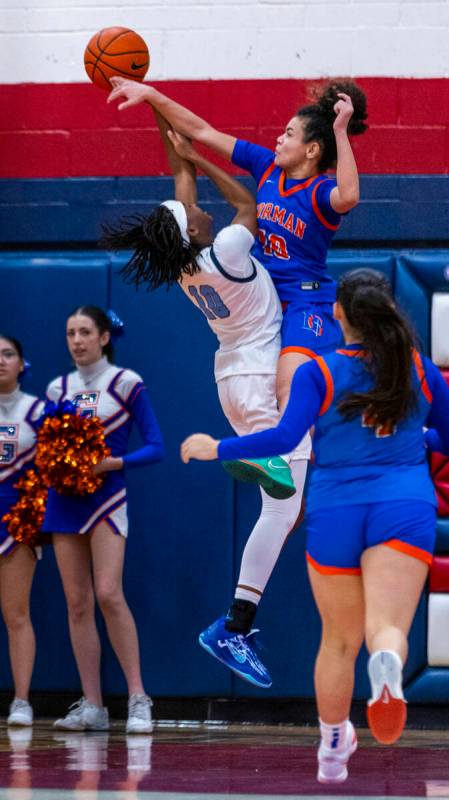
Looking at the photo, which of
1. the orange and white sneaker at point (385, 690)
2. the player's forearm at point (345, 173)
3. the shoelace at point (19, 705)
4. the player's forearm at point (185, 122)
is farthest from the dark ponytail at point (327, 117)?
the shoelace at point (19, 705)

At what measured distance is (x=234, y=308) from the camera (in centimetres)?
500

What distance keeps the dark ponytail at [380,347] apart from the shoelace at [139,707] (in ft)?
9.70

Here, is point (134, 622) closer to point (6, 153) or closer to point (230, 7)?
point (6, 153)

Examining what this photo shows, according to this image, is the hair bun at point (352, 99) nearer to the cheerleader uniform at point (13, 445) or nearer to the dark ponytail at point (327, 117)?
the dark ponytail at point (327, 117)

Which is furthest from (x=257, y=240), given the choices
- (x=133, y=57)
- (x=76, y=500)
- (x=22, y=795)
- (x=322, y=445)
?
(x=22, y=795)

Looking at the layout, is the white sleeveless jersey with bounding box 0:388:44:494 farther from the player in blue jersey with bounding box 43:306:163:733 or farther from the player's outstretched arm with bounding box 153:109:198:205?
the player's outstretched arm with bounding box 153:109:198:205

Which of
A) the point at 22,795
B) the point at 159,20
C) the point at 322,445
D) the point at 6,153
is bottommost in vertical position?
the point at 22,795

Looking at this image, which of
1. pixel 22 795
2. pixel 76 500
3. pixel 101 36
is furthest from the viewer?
pixel 76 500

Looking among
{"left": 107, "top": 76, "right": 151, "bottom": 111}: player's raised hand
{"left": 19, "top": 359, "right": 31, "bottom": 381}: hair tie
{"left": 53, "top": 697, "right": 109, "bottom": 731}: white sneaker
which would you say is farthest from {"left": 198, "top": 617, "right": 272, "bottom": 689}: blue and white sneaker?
{"left": 19, "top": 359, "right": 31, "bottom": 381}: hair tie

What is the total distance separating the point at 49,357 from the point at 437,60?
2576 millimetres

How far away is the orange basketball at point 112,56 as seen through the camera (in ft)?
17.0

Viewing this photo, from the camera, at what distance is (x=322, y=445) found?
4043 mm

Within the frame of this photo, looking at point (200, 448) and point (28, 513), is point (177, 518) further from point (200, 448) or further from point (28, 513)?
Result: point (200, 448)

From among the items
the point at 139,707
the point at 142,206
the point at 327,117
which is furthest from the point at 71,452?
the point at 327,117
